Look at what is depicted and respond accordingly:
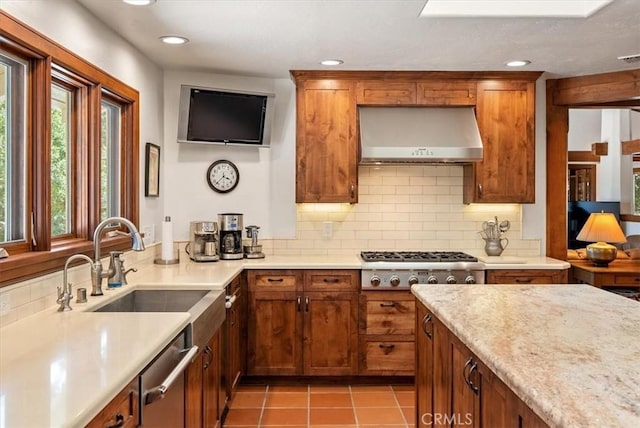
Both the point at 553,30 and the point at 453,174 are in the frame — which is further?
the point at 453,174

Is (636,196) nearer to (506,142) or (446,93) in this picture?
(506,142)

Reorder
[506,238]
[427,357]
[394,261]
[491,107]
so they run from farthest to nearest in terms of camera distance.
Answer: [506,238]
[491,107]
[394,261]
[427,357]

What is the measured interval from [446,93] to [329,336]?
2125 mm

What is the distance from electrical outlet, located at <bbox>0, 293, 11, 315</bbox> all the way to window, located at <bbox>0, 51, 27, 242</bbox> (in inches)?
12.4

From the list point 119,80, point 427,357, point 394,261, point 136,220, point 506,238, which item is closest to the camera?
point 427,357

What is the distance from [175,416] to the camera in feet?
6.47

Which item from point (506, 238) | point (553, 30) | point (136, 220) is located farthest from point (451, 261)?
point (136, 220)

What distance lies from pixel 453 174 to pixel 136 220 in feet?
8.56

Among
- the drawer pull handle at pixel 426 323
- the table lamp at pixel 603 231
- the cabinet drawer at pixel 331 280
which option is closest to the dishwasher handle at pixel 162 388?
the drawer pull handle at pixel 426 323

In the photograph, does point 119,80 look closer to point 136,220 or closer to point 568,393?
point 136,220

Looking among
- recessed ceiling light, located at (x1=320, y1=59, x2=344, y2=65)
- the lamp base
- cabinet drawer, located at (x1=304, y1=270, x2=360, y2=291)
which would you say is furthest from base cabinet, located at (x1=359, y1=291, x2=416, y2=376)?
the lamp base

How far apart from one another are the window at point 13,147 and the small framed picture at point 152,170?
1.49 meters

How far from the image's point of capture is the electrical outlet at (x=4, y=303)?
6.48 feet

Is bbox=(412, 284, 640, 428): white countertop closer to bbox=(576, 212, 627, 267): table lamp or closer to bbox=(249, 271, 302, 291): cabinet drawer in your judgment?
bbox=(249, 271, 302, 291): cabinet drawer
